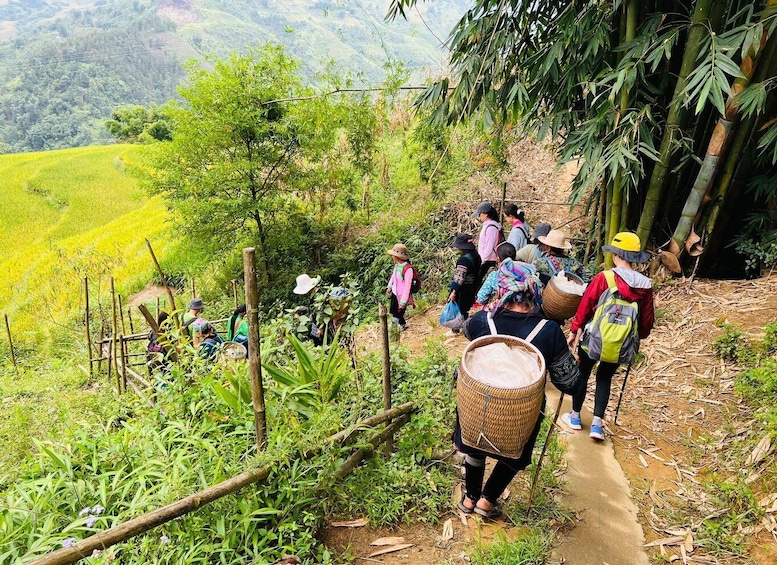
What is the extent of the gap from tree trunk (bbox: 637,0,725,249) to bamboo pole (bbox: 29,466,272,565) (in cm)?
420

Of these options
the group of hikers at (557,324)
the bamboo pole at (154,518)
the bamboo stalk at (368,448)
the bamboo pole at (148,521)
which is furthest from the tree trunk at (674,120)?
A: the bamboo pole at (148,521)

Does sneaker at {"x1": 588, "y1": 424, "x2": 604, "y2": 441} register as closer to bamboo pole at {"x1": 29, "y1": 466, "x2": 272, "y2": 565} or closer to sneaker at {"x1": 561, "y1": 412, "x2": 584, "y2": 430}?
sneaker at {"x1": 561, "y1": 412, "x2": 584, "y2": 430}

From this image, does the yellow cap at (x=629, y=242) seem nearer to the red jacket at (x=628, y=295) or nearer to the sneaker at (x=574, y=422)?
the red jacket at (x=628, y=295)

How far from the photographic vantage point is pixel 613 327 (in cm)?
306

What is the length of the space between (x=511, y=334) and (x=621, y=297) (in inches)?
41.3

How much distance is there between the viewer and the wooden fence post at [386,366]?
2.78 meters

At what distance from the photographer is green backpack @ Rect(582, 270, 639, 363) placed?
304cm

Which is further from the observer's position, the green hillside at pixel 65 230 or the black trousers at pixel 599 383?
the green hillside at pixel 65 230

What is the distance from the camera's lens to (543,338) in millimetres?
2471

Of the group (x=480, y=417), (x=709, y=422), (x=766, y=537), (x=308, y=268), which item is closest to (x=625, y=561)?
(x=766, y=537)

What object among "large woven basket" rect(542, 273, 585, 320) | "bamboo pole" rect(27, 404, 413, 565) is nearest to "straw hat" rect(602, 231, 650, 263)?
"large woven basket" rect(542, 273, 585, 320)

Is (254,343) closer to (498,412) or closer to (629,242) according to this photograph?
(498,412)

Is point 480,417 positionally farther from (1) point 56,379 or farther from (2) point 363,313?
(1) point 56,379

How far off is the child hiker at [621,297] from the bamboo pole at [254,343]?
81.2 inches
